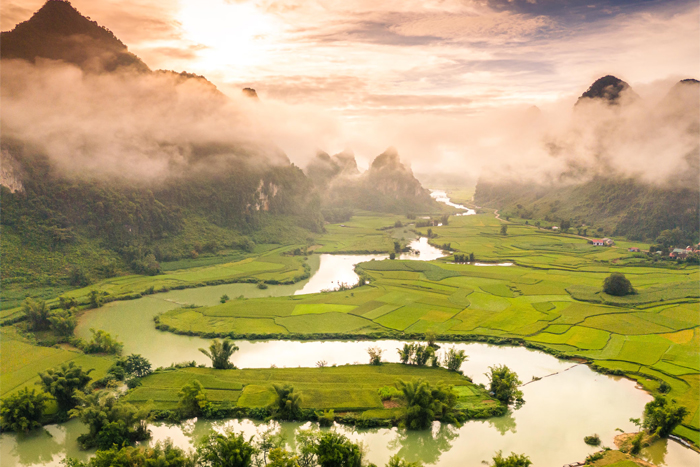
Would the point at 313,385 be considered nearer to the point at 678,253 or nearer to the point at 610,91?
the point at 678,253

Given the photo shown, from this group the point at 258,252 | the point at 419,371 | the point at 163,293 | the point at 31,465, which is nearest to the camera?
the point at 31,465

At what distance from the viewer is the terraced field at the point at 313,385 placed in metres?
23.9

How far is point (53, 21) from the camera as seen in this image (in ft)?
213

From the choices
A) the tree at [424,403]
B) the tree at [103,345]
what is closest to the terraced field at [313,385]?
the tree at [424,403]

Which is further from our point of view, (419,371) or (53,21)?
(53,21)

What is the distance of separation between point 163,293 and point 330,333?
20686 mm

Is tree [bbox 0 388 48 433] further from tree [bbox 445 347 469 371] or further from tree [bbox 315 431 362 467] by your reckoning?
tree [bbox 445 347 469 371]

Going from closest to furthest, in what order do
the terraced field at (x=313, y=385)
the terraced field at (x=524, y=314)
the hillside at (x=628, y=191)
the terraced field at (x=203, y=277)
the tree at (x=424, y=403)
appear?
the tree at (x=424, y=403) → the terraced field at (x=313, y=385) → the terraced field at (x=524, y=314) → the terraced field at (x=203, y=277) → the hillside at (x=628, y=191)

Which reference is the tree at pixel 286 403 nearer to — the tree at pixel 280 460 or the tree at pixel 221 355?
the tree at pixel 280 460

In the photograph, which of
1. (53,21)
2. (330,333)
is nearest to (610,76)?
(330,333)

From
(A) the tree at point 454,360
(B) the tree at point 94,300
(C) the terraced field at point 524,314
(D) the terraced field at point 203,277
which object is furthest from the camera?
(D) the terraced field at point 203,277

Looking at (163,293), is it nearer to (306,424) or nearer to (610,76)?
(306,424)

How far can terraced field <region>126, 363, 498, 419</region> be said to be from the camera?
23.9m

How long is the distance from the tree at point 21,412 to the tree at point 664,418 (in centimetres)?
3056
